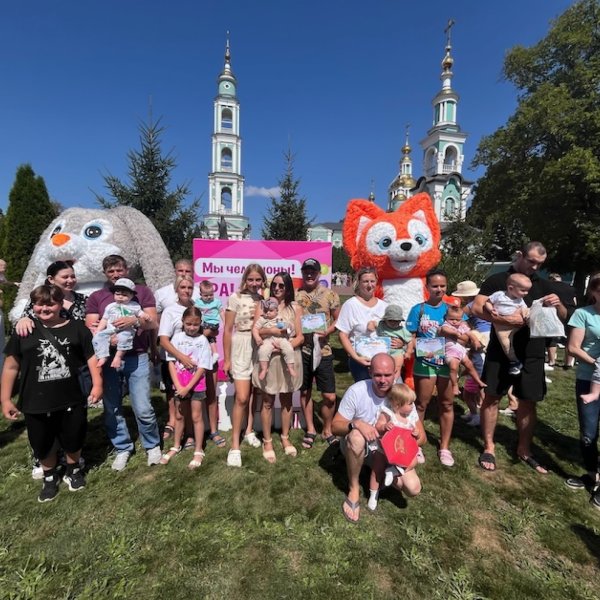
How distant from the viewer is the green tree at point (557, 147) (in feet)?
40.5

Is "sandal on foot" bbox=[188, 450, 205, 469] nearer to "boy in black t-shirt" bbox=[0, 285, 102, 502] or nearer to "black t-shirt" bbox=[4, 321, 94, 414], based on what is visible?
"boy in black t-shirt" bbox=[0, 285, 102, 502]

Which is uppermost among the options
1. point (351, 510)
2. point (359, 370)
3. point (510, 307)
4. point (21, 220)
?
point (21, 220)

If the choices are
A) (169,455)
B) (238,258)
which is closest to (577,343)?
(238,258)

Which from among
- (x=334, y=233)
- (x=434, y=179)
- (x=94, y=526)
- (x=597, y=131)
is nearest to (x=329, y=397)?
(x=94, y=526)

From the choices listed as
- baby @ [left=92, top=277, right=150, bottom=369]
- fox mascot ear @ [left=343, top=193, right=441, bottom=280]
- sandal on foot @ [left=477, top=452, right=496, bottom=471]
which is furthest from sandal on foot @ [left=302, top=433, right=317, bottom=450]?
fox mascot ear @ [left=343, top=193, right=441, bottom=280]

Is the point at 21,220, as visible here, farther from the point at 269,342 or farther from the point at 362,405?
the point at 362,405

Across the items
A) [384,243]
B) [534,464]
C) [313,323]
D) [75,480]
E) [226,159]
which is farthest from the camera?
[226,159]

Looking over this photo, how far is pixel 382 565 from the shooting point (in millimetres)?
2275

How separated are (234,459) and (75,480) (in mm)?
1374

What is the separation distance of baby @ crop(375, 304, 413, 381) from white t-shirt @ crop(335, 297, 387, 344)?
11cm

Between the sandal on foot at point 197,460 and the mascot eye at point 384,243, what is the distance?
11.0ft

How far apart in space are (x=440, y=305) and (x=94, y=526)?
11.4 ft

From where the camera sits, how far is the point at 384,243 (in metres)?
4.69

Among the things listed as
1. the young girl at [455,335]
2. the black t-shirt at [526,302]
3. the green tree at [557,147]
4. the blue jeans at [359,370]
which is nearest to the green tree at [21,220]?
the blue jeans at [359,370]
